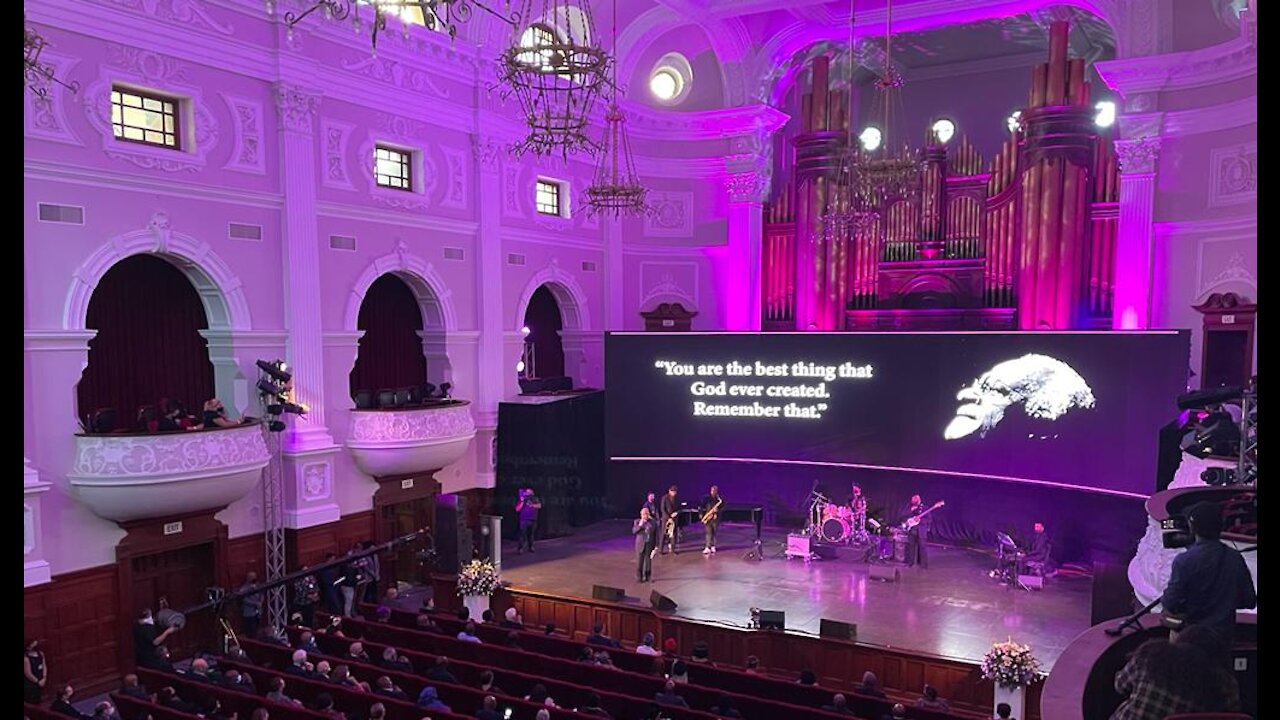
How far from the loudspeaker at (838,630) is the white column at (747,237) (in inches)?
435

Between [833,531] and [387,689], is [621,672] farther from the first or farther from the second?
[833,531]

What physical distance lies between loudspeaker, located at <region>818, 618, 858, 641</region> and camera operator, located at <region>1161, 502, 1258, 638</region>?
743 cm

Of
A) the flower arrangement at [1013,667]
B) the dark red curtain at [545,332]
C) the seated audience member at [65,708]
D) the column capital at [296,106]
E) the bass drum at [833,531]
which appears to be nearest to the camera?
the seated audience member at [65,708]

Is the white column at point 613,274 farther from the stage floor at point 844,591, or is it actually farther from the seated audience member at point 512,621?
the seated audience member at point 512,621

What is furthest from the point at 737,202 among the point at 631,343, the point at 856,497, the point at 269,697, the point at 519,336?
the point at 269,697

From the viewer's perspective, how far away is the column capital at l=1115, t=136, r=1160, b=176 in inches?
679

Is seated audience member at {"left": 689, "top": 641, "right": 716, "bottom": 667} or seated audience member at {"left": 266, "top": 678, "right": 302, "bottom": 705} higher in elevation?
seated audience member at {"left": 266, "top": 678, "right": 302, "bottom": 705}

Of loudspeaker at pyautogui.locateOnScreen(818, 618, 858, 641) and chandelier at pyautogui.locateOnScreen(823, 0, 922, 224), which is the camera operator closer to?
loudspeaker at pyautogui.locateOnScreen(818, 618, 858, 641)

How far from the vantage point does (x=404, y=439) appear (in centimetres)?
1620

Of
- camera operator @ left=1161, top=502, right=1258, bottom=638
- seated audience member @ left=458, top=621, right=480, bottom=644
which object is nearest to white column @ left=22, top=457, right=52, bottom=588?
seated audience member @ left=458, top=621, right=480, bottom=644

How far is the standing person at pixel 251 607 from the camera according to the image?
13625 mm

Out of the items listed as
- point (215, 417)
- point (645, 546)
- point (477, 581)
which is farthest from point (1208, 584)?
point (215, 417)

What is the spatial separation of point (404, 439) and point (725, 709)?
29.2ft

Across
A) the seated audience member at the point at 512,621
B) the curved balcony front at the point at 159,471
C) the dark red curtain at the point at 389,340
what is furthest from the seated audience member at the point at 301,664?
the dark red curtain at the point at 389,340
